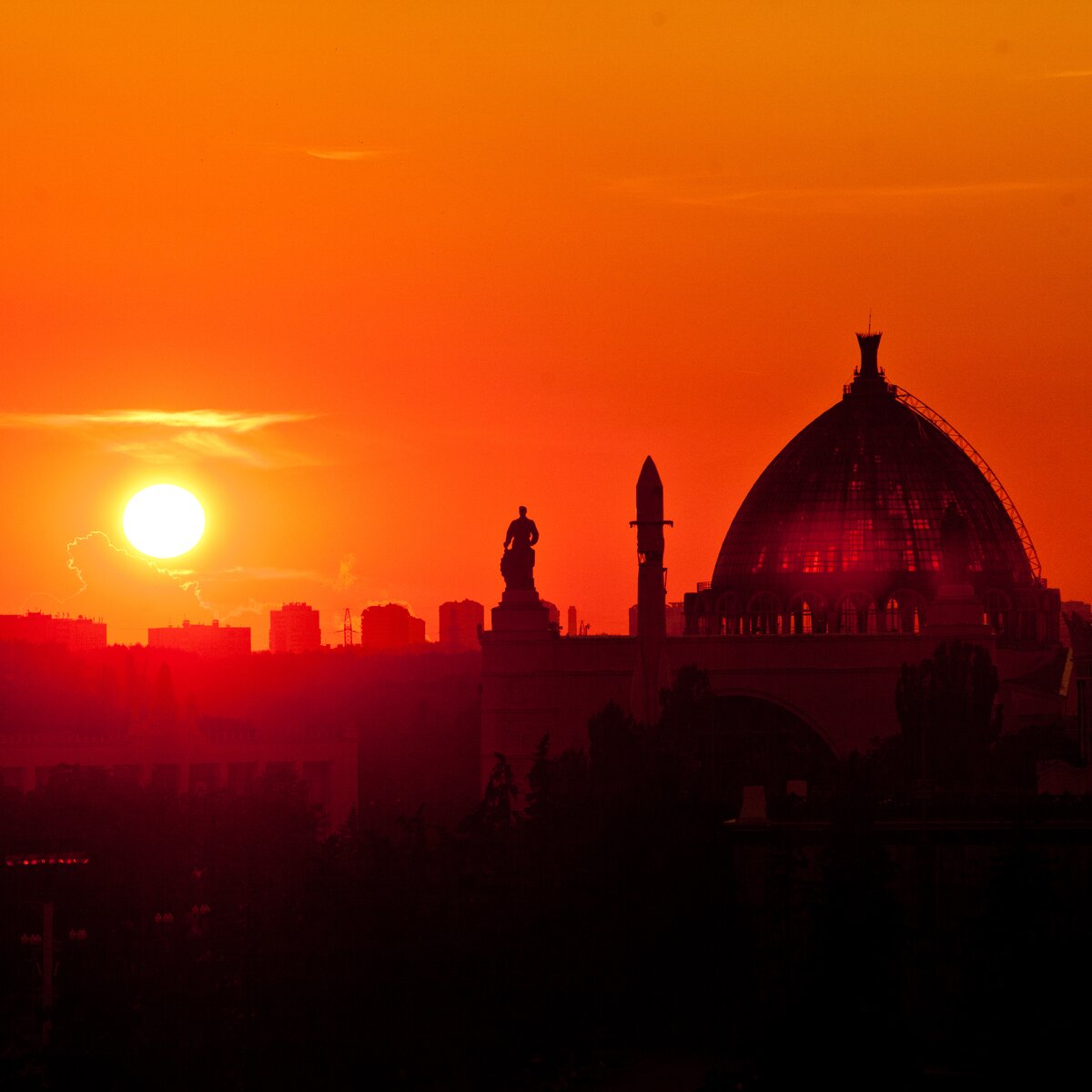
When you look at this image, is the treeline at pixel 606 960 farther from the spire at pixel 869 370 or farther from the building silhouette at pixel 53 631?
the building silhouette at pixel 53 631

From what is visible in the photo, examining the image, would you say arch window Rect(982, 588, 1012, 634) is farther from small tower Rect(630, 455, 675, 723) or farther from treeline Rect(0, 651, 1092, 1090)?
treeline Rect(0, 651, 1092, 1090)

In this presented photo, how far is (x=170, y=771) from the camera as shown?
96.6 meters

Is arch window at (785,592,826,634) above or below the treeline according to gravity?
above

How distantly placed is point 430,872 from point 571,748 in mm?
19889

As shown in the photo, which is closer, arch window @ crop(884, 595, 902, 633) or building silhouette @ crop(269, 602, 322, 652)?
arch window @ crop(884, 595, 902, 633)

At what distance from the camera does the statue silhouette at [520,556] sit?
70750 mm

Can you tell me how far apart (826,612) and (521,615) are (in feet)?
38.1

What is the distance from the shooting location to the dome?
256 feet

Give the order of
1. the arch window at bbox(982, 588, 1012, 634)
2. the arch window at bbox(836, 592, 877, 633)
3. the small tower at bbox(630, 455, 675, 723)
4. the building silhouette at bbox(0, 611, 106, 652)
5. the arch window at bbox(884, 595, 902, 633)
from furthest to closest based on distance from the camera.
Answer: the building silhouette at bbox(0, 611, 106, 652) < the arch window at bbox(982, 588, 1012, 634) < the arch window at bbox(836, 592, 877, 633) < the arch window at bbox(884, 595, 902, 633) < the small tower at bbox(630, 455, 675, 723)

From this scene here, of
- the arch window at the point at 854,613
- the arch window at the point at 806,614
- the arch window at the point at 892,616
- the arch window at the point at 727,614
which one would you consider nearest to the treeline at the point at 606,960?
the arch window at the point at 892,616

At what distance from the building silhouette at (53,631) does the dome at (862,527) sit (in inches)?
3086

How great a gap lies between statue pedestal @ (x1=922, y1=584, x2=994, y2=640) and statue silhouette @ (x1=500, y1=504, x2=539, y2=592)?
32.9ft

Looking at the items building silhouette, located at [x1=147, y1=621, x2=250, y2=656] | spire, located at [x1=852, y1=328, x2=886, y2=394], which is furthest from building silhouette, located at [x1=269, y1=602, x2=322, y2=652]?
spire, located at [x1=852, y1=328, x2=886, y2=394]

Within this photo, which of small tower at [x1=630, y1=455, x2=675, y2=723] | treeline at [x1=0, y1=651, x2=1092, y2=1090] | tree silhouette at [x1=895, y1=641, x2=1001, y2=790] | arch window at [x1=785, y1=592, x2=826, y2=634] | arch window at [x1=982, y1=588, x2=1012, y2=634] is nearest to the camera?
treeline at [x1=0, y1=651, x2=1092, y2=1090]
